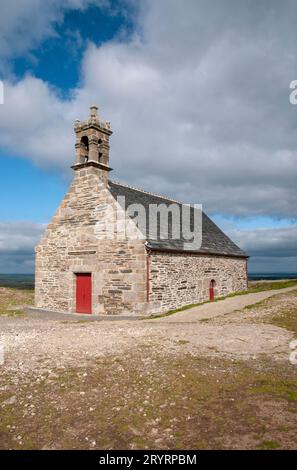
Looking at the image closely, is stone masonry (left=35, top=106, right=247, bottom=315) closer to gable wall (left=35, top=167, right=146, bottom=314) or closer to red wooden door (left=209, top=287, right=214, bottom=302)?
gable wall (left=35, top=167, right=146, bottom=314)

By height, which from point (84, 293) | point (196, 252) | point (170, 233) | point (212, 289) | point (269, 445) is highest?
point (170, 233)

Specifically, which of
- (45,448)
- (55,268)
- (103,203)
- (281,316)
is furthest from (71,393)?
(55,268)

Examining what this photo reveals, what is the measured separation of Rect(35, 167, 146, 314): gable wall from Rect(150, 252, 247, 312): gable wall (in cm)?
99

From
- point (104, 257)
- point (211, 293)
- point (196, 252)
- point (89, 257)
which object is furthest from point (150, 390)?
point (211, 293)

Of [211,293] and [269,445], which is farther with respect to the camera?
[211,293]

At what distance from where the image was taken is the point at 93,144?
19.5m

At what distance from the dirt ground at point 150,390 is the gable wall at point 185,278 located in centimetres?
674

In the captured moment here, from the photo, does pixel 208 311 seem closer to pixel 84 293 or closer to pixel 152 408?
pixel 84 293

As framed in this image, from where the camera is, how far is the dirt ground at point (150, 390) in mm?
4465

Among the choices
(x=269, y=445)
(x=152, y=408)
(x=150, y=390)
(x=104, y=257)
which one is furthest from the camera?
(x=104, y=257)

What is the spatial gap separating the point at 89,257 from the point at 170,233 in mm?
5052

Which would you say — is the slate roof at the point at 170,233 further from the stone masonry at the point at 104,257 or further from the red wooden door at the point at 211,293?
the red wooden door at the point at 211,293

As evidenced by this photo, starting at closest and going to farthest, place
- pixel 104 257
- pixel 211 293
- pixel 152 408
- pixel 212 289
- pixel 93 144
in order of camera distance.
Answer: pixel 152 408, pixel 104 257, pixel 93 144, pixel 211 293, pixel 212 289

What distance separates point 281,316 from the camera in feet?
42.3
